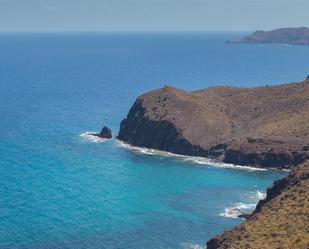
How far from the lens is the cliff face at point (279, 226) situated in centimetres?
7412

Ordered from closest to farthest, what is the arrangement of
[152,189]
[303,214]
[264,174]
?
[303,214], [152,189], [264,174]

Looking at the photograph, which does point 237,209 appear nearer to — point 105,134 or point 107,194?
point 107,194

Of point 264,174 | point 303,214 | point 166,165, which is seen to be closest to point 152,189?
point 166,165

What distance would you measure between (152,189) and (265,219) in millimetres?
43953

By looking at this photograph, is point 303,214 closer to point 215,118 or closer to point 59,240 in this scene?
point 59,240

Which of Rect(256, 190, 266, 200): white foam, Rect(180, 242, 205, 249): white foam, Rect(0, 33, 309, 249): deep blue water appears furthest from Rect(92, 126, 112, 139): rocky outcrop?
Rect(180, 242, 205, 249): white foam

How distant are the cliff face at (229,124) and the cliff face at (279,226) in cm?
5338

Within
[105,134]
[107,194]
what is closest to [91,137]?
[105,134]

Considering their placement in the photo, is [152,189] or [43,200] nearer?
[43,200]

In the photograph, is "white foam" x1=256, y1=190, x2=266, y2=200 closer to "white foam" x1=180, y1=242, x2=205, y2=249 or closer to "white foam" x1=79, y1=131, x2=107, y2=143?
"white foam" x1=180, y1=242, x2=205, y2=249

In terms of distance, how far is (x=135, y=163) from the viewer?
14362 cm

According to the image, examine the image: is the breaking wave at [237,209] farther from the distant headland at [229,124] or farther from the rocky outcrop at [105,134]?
the rocky outcrop at [105,134]

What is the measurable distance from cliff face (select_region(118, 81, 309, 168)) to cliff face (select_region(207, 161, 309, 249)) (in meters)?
53.4

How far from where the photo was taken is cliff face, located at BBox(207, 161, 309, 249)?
7412 cm
